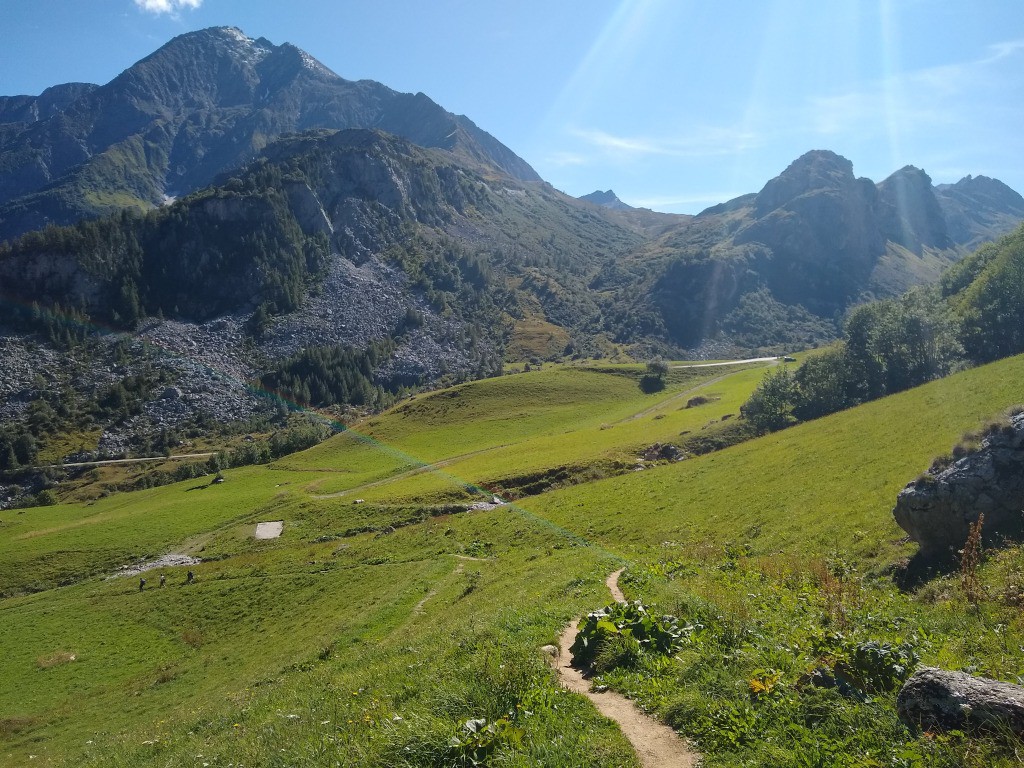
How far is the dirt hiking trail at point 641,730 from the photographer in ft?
28.9

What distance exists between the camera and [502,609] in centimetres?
2106

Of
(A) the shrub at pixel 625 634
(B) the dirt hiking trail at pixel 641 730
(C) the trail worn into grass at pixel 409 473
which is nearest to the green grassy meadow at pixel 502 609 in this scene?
(B) the dirt hiking trail at pixel 641 730

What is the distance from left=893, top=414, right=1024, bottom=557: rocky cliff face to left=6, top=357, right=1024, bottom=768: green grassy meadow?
5.95ft

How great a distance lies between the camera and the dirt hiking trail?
8820mm

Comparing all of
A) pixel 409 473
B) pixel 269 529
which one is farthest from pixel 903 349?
pixel 269 529

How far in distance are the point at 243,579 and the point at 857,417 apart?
5796 centimetres

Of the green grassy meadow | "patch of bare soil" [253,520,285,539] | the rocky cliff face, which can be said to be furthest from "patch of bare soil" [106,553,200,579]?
the rocky cliff face

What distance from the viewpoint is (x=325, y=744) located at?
10875mm

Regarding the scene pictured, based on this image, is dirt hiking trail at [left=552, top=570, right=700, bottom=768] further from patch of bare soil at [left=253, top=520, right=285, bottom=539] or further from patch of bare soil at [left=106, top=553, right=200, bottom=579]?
patch of bare soil at [left=106, top=553, right=200, bottom=579]

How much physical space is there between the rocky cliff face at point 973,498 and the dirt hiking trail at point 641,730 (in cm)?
1419

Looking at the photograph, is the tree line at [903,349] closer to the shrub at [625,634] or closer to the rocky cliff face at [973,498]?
the rocky cliff face at [973,498]

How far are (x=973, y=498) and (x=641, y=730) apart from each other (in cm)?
1613

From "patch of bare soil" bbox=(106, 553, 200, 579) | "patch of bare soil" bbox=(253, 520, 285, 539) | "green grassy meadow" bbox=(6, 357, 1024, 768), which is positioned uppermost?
"green grassy meadow" bbox=(6, 357, 1024, 768)

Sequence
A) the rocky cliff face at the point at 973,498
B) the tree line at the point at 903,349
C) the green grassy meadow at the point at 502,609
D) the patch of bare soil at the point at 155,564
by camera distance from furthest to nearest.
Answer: the tree line at the point at 903,349, the patch of bare soil at the point at 155,564, the rocky cliff face at the point at 973,498, the green grassy meadow at the point at 502,609
